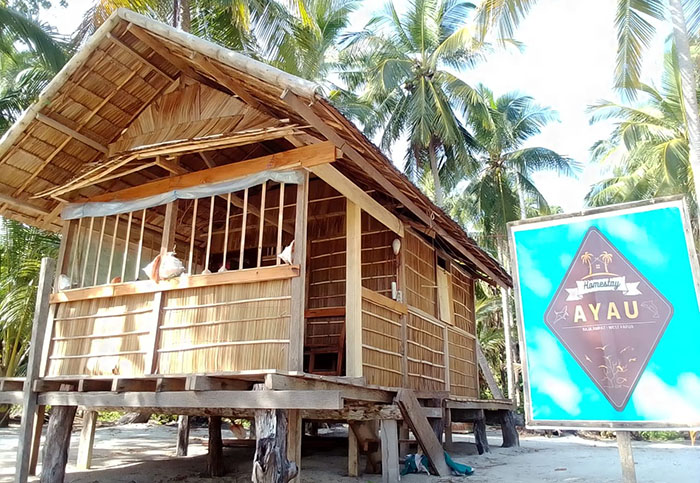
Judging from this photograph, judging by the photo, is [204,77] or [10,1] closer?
[204,77]

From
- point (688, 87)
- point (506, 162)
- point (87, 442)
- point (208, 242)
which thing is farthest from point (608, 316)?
point (506, 162)

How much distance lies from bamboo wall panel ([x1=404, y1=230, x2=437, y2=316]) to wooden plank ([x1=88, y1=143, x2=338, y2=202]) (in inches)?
106

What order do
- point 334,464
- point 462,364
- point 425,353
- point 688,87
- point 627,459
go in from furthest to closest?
point 462,364 → point 688,87 → point 425,353 → point 334,464 → point 627,459

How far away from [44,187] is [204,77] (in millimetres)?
2626

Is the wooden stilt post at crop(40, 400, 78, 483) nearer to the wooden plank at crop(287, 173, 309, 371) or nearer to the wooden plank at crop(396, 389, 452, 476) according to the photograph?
the wooden plank at crop(287, 173, 309, 371)

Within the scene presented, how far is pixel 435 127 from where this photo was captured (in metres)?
18.3

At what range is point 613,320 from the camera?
3117 millimetres

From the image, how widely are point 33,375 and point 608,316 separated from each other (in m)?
5.92

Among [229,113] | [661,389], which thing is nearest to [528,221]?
[661,389]

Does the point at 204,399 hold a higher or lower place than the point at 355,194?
lower

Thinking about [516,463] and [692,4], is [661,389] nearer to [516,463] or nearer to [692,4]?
[516,463]

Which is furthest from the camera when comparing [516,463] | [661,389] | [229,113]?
[516,463]

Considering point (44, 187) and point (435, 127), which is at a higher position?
point (435, 127)

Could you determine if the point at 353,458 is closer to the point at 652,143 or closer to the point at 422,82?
the point at 422,82
